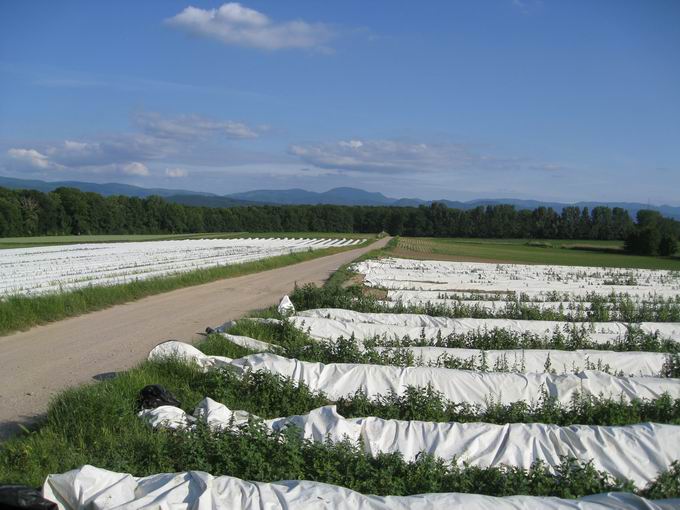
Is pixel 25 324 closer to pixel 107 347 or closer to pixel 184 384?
pixel 107 347

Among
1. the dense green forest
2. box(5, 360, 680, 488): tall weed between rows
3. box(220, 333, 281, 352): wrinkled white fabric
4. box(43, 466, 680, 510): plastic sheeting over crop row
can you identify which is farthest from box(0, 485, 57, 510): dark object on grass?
the dense green forest

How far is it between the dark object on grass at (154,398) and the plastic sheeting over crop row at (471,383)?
1085 millimetres

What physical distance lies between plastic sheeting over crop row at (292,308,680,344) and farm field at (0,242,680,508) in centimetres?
40

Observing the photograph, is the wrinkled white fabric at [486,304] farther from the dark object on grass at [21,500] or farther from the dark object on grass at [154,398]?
the dark object on grass at [21,500]

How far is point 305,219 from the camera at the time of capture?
104 m

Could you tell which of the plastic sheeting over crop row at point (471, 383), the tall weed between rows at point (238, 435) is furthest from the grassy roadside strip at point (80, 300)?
the plastic sheeting over crop row at point (471, 383)

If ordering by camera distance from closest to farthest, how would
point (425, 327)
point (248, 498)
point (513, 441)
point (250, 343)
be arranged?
point (248, 498)
point (513, 441)
point (250, 343)
point (425, 327)

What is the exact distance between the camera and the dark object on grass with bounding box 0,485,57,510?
Answer: 149 inches

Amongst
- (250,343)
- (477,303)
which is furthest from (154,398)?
(477,303)

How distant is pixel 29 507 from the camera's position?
3.78 meters

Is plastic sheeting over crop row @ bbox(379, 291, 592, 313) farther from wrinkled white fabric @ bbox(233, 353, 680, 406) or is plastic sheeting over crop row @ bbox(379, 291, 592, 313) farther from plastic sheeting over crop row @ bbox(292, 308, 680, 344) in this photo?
wrinkled white fabric @ bbox(233, 353, 680, 406)

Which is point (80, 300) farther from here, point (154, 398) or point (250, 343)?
point (154, 398)

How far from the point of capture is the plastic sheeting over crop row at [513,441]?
16.7ft

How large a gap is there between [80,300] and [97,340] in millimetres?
3386
